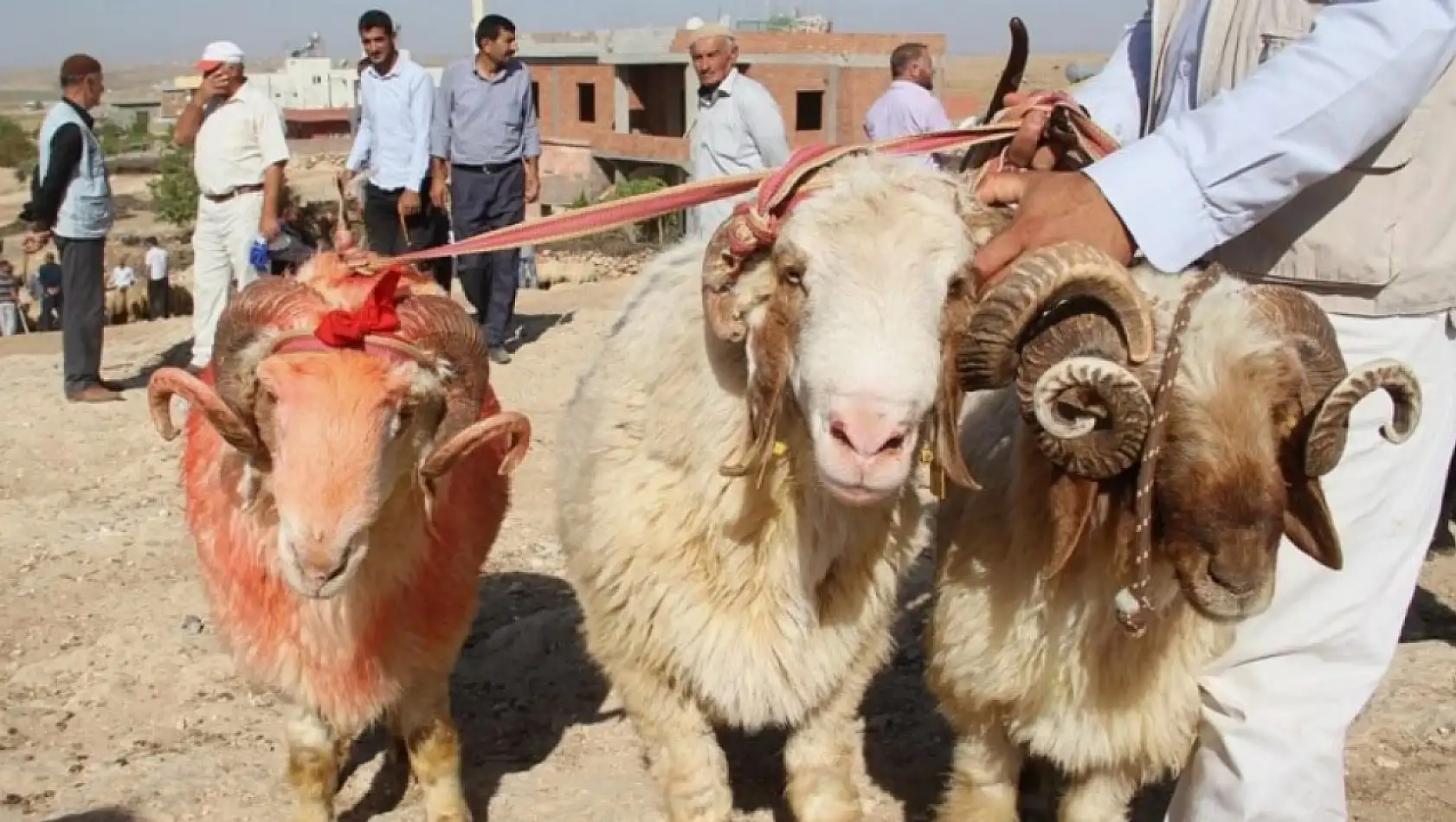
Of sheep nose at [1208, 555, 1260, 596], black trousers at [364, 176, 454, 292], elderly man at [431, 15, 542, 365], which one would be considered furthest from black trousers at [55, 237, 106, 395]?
sheep nose at [1208, 555, 1260, 596]

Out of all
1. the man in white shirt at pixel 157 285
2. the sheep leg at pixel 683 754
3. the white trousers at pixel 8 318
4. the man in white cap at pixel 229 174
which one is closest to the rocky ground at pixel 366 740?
the sheep leg at pixel 683 754

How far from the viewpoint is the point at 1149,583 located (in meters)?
2.88

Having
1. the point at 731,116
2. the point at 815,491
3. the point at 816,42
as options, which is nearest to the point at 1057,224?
the point at 815,491

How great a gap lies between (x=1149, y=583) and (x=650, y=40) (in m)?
40.9

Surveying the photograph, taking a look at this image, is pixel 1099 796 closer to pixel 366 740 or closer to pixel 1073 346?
pixel 1073 346

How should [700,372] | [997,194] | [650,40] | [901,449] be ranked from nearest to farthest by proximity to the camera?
[901,449] → [997,194] → [700,372] → [650,40]

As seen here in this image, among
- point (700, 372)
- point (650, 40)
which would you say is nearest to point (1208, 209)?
point (700, 372)

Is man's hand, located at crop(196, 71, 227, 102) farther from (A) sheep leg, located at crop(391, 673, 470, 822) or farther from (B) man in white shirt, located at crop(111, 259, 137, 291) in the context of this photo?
(B) man in white shirt, located at crop(111, 259, 137, 291)

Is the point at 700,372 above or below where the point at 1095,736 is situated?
above

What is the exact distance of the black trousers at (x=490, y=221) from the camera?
1087 centimetres

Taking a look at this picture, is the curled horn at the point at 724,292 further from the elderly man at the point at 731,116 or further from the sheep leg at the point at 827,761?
the elderly man at the point at 731,116

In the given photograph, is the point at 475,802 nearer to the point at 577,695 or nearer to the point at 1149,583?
the point at 577,695

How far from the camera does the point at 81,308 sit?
9609mm

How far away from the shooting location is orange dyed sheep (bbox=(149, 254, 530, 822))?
312cm
